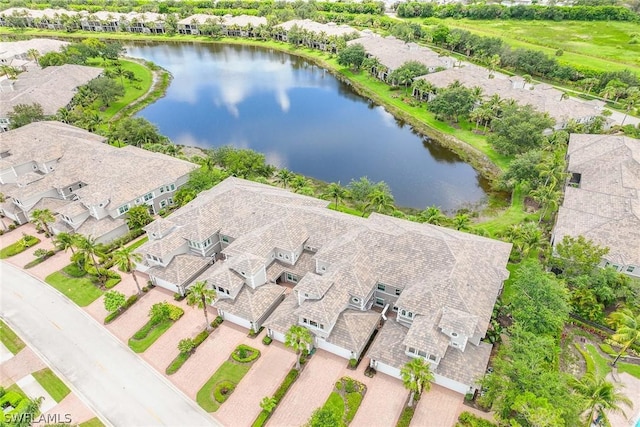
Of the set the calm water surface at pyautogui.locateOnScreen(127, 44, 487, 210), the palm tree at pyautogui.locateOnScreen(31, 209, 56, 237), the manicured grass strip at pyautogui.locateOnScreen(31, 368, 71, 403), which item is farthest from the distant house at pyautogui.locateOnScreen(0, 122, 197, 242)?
the calm water surface at pyautogui.locateOnScreen(127, 44, 487, 210)

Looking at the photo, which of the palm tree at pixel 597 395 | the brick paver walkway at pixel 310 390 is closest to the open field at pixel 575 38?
the palm tree at pixel 597 395

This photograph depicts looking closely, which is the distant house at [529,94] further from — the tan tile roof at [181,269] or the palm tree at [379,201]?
the tan tile roof at [181,269]

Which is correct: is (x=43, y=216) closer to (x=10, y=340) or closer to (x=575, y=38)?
(x=10, y=340)

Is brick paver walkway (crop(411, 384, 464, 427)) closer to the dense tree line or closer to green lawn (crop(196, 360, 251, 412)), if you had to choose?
green lawn (crop(196, 360, 251, 412))

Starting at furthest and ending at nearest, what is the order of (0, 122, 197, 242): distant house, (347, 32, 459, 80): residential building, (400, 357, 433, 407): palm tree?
(347, 32, 459, 80): residential building
(0, 122, 197, 242): distant house
(400, 357, 433, 407): palm tree

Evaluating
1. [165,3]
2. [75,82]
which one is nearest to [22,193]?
[75,82]

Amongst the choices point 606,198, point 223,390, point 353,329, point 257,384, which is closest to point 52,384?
point 223,390
